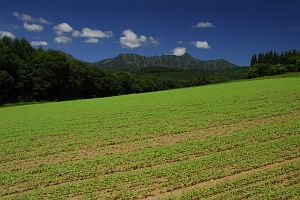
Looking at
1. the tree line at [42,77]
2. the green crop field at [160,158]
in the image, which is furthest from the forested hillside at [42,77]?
the green crop field at [160,158]

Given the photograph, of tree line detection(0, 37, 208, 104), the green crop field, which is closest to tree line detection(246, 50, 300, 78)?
tree line detection(0, 37, 208, 104)

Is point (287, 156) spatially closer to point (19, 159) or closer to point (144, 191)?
point (144, 191)

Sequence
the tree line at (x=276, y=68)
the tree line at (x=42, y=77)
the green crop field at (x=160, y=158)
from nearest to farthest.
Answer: the green crop field at (x=160, y=158) < the tree line at (x=42, y=77) < the tree line at (x=276, y=68)

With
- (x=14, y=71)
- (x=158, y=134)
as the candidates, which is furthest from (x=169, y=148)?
(x=14, y=71)

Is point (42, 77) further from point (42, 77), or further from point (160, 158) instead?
point (160, 158)

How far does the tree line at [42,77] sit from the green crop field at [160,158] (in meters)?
53.7

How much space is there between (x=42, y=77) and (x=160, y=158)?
2846 inches

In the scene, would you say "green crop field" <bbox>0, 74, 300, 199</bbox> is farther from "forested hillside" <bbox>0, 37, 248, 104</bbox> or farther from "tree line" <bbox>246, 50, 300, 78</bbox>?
"tree line" <bbox>246, 50, 300, 78</bbox>

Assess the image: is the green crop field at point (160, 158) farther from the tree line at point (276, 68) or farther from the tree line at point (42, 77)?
the tree line at point (276, 68)

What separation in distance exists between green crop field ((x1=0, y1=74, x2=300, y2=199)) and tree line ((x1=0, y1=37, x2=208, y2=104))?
176ft

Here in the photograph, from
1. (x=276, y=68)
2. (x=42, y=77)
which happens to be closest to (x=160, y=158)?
(x=42, y=77)

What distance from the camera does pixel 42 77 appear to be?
82375 mm

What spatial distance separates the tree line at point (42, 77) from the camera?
76456 millimetres

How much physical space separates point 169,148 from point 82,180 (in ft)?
17.3
